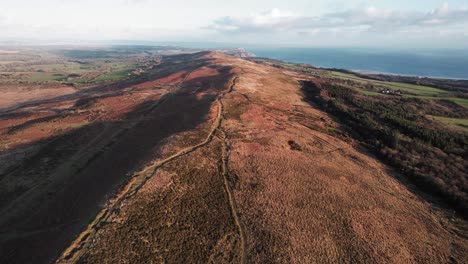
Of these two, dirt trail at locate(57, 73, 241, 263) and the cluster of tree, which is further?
the cluster of tree

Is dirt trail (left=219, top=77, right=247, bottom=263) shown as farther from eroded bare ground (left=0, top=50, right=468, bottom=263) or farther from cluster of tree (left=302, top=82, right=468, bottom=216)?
cluster of tree (left=302, top=82, right=468, bottom=216)

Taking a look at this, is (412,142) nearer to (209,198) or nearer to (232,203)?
(232,203)

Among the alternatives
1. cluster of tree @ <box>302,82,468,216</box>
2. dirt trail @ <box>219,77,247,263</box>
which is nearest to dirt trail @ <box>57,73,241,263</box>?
dirt trail @ <box>219,77,247,263</box>

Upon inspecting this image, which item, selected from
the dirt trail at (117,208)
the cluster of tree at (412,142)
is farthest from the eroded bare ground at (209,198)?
the cluster of tree at (412,142)

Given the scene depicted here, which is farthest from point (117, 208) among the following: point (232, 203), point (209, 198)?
point (232, 203)

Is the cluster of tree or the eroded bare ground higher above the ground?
the cluster of tree

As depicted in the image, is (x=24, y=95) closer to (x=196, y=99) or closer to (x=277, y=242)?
(x=196, y=99)
